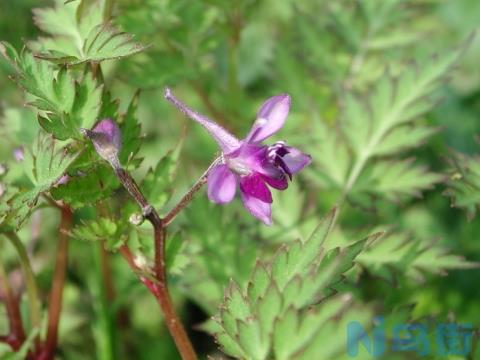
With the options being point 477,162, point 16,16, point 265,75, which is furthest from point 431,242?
point 16,16

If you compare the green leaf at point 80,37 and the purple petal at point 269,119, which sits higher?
the green leaf at point 80,37

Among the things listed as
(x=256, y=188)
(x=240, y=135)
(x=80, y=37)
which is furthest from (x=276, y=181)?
(x=240, y=135)

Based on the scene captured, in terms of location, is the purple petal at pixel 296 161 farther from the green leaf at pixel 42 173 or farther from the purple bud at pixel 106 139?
the green leaf at pixel 42 173

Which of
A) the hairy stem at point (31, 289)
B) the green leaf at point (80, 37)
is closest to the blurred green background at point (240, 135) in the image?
the hairy stem at point (31, 289)

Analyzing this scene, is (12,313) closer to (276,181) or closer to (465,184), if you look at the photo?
(276,181)

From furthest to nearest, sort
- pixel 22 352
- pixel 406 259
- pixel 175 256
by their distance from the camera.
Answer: pixel 406 259 → pixel 22 352 → pixel 175 256
